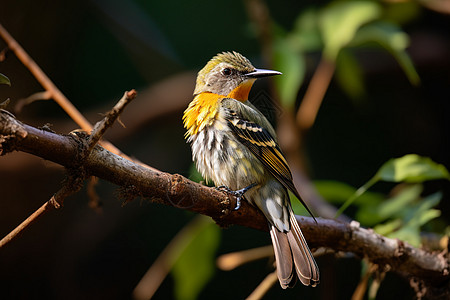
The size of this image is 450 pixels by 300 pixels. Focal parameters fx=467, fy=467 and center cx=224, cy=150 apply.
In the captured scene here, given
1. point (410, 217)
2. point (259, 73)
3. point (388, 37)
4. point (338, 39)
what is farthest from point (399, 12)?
point (410, 217)

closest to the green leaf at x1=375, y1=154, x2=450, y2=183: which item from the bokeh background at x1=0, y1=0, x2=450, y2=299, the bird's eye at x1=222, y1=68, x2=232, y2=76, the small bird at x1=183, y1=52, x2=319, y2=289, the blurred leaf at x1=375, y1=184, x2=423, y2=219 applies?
the blurred leaf at x1=375, y1=184, x2=423, y2=219

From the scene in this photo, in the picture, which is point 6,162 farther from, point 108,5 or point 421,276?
point 421,276

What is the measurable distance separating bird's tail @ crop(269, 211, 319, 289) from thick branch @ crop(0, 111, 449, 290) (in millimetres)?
44

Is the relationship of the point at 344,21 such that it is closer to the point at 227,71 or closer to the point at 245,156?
the point at 227,71

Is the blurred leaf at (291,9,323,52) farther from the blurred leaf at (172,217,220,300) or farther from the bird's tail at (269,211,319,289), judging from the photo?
the bird's tail at (269,211,319,289)

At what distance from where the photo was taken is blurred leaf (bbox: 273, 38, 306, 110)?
8.86ft

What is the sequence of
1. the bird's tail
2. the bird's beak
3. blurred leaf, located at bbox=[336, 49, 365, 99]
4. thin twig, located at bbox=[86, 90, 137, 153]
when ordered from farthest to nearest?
blurred leaf, located at bbox=[336, 49, 365, 99] < the bird's beak < the bird's tail < thin twig, located at bbox=[86, 90, 137, 153]

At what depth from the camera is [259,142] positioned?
96.7 inches

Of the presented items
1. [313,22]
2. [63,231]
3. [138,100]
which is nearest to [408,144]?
[313,22]

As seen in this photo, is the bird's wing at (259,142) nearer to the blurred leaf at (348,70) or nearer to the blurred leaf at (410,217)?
the blurred leaf at (410,217)

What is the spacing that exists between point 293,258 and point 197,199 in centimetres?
65

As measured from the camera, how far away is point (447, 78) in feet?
13.5

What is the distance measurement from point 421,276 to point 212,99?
1.37 meters

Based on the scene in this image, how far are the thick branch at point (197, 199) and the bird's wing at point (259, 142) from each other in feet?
1.06
